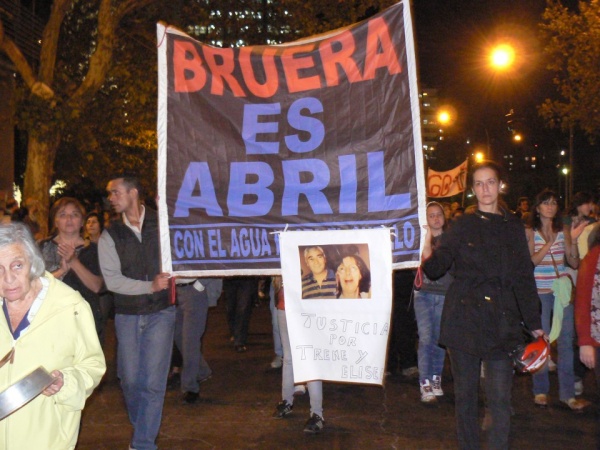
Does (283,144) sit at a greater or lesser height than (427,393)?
greater

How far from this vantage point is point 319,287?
204 inches

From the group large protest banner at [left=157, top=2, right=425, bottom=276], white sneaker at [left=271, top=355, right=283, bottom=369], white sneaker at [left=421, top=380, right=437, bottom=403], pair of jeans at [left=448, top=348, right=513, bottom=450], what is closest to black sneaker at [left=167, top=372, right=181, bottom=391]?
white sneaker at [left=271, top=355, right=283, bottom=369]

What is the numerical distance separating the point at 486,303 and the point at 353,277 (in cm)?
84

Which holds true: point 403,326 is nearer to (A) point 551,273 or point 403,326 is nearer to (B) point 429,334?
(B) point 429,334

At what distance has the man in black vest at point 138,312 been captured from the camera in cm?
560

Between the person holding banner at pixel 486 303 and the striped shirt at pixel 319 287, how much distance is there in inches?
24.2

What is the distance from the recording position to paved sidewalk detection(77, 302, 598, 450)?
6387mm

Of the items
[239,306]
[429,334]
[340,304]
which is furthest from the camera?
[239,306]

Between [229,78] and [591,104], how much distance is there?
714 inches

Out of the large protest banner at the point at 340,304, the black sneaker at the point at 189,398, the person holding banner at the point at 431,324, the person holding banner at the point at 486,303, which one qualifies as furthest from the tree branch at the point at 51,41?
the person holding banner at the point at 486,303

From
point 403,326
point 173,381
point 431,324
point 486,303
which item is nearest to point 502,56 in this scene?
point 403,326

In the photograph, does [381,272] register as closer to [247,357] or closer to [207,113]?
[207,113]

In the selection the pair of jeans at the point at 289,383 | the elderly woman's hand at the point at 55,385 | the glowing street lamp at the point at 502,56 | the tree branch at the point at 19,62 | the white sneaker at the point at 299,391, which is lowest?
the white sneaker at the point at 299,391

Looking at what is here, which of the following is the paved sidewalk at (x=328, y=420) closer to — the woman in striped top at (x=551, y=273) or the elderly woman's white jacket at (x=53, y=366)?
the woman in striped top at (x=551, y=273)
